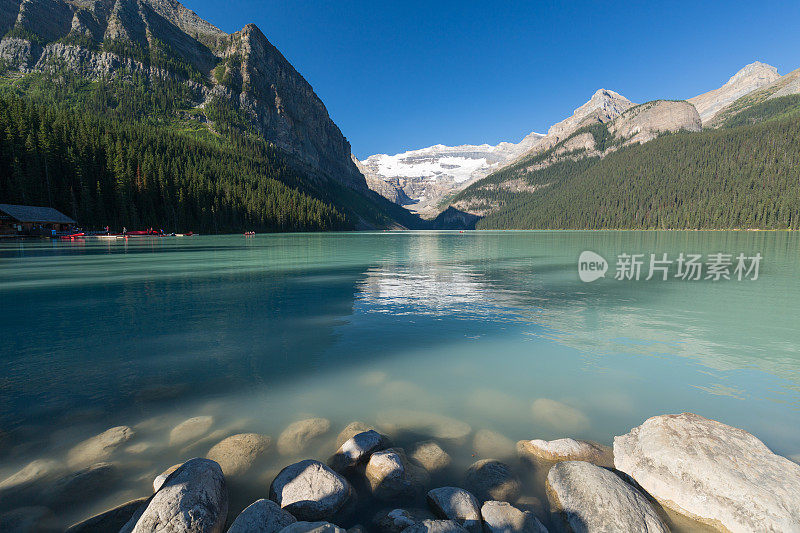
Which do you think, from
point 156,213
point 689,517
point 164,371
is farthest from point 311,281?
point 156,213

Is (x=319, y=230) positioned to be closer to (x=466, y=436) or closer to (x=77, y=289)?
(x=77, y=289)

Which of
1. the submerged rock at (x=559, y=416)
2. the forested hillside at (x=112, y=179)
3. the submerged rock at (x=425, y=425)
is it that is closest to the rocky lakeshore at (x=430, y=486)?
the submerged rock at (x=425, y=425)

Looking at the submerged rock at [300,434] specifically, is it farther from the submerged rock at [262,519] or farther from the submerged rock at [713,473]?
the submerged rock at [713,473]

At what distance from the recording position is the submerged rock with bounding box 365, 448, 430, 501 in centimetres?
634

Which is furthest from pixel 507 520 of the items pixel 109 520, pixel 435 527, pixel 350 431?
pixel 109 520

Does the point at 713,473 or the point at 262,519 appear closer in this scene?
the point at 262,519

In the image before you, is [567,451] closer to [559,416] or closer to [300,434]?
[559,416]

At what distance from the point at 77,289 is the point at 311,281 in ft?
58.1

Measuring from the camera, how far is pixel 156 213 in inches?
4705

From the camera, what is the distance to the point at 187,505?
5.07 m

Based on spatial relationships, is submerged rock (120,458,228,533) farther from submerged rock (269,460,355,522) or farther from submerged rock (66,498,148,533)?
submerged rock (269,460,355,522)

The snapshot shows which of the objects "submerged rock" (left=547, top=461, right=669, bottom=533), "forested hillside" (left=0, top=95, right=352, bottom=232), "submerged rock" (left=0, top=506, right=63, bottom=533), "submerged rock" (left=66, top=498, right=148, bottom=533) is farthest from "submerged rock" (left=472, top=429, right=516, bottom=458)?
"forested hillside" (left=0, top=95, right=352, bottom=232)

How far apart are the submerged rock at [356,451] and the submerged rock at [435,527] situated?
2.23 m

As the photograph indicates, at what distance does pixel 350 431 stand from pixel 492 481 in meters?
3.52
